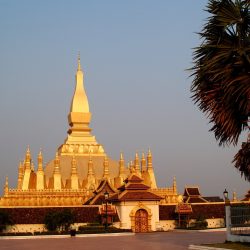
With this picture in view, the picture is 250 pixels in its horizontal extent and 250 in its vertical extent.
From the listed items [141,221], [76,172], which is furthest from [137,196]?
[76,172]

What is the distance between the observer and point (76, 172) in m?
54.7

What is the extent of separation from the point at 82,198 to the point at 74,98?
778 inches

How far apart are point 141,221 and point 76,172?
17191 millimetres

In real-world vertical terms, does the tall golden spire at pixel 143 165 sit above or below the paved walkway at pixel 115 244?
above

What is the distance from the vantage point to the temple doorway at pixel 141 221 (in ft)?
127

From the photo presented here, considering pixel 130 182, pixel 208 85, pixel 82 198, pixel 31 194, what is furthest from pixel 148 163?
pixel 208 85

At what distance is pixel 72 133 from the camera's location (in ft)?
213

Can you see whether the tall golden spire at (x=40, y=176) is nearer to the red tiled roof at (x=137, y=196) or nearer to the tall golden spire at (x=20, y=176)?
the tall golden spire at (x=20, y=176)

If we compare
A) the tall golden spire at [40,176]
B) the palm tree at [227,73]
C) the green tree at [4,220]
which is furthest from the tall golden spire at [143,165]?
the palm tree at [227,73]

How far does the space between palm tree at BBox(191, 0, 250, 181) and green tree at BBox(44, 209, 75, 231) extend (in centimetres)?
2254

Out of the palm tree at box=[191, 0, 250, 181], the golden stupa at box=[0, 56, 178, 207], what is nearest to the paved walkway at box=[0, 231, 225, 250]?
the palm tree at box=[191, 0, 250, 181]

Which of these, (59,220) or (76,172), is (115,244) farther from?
(76,172)

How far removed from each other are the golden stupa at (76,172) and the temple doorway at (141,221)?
6.45 m

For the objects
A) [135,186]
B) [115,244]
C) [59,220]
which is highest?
[135,186]
